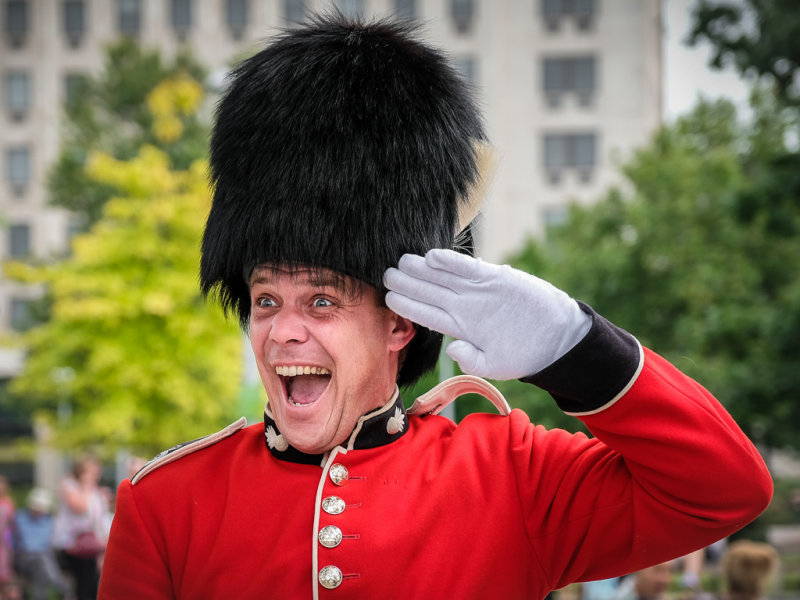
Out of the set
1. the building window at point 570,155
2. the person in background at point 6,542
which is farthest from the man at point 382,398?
the building window at point 570,155

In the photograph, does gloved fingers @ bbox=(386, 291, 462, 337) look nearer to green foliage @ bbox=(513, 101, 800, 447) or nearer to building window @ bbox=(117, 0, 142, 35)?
green foliage @ bbox=(513, 101, 800, 447)

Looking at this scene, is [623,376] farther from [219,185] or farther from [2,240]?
[2,240]

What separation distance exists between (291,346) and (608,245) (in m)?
17.9

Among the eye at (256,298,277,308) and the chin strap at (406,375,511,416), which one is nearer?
the eye at (256,298,277,308)

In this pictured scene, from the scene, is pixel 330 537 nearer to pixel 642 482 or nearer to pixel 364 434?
pixel 364 434

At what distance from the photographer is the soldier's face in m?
2.47

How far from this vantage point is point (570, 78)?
32.8 m

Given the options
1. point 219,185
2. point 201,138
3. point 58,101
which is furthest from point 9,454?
point 219,185

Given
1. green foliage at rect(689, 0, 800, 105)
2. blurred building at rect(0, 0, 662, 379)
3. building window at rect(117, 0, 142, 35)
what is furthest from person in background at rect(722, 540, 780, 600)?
building window at rect(117, 0, 142, 35)

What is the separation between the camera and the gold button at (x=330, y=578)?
238 cm

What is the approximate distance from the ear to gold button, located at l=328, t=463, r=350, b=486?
313 mm

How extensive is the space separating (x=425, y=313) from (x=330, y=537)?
0.56 meters

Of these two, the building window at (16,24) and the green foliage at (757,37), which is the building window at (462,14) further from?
the green foliage at (757,37)

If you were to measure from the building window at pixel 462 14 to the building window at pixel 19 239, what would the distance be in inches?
609
